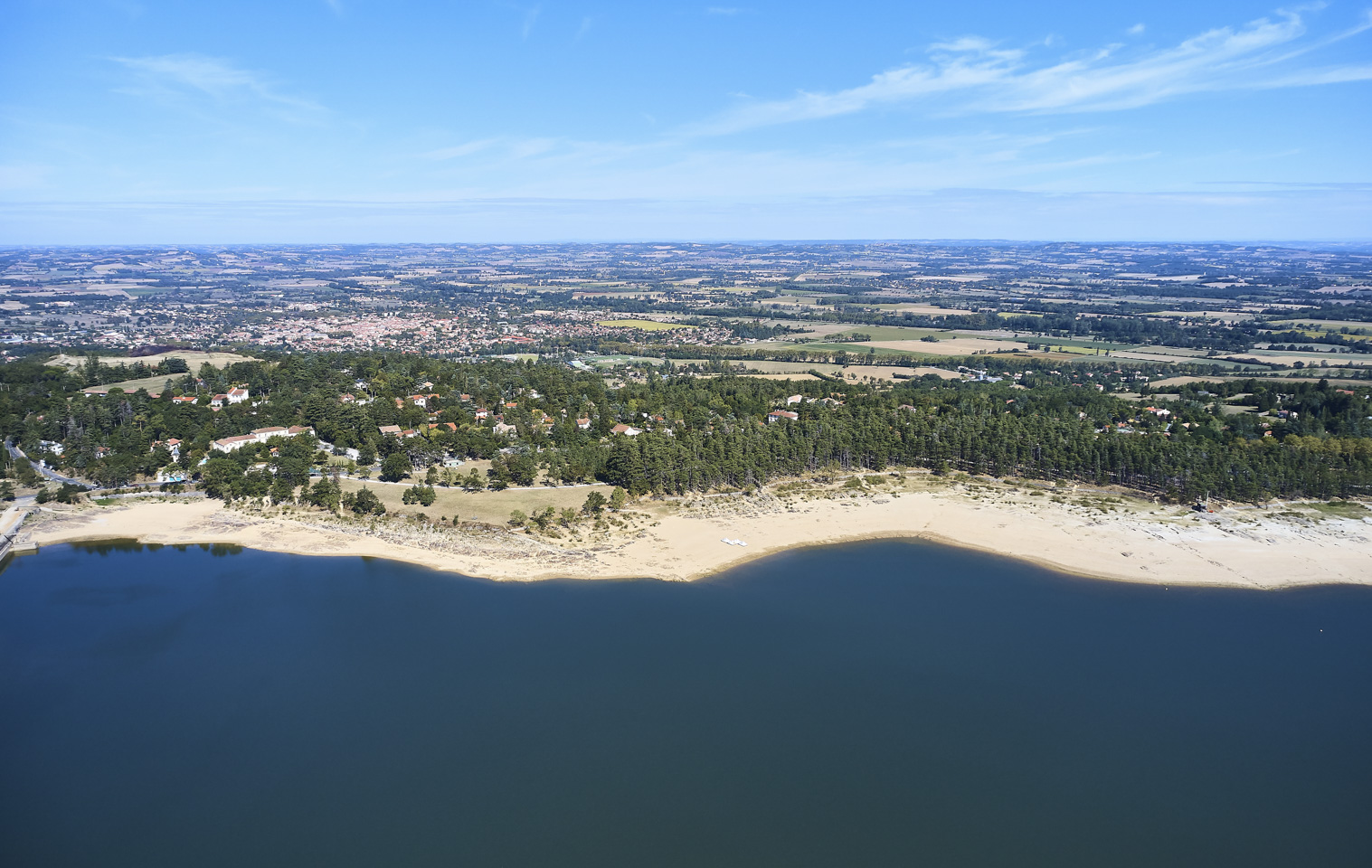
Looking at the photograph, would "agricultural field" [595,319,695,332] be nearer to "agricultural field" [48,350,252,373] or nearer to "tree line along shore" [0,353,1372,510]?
"tree line along shore" [0,353,1372,510]

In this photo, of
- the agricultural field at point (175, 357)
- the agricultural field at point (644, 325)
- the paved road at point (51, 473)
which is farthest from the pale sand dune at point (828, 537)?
the agricultural field at point (644, 325)

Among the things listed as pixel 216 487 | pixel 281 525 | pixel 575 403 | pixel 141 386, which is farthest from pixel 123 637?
Answer: pixel 141 386

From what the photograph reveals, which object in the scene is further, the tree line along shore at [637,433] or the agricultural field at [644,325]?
the agricultural field at [644,325]

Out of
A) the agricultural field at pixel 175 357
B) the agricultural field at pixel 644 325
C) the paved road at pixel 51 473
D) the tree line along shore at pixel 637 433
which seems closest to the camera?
the tree line along shore at pixel 637 433

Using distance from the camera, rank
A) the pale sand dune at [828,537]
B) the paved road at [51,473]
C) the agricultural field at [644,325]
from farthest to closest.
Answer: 1. the agricultural field at [644,325]
2. the paved road at [51,473]
3. the pale sand dune at [828,537]

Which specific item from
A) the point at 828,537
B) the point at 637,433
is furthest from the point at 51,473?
the point at 828,537

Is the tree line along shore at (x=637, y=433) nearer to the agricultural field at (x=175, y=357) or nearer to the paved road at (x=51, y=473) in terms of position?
the paved road at (x=51, y=473)
